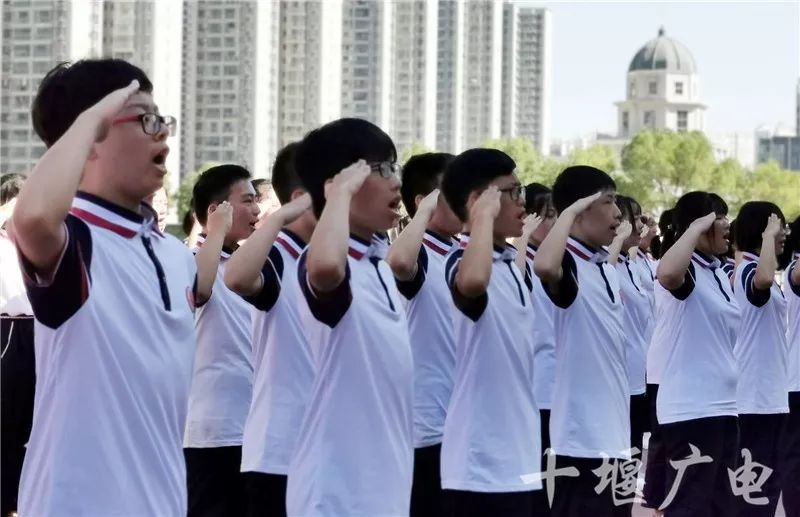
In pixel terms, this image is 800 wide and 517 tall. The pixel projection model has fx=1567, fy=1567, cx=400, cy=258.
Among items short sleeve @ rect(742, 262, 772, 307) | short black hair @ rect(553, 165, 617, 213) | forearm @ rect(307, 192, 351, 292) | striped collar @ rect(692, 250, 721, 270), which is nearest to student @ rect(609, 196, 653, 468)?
short sleeve @ rect(742, 262, 772, 307)

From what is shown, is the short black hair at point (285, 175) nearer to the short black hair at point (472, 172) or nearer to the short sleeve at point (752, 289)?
the short black hair at point (472, 172)

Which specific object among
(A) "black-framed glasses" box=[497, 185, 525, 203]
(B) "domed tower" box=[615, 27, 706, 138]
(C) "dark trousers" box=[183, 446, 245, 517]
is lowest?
(C) "dark trousers" box=[183, 446, 245, 517]

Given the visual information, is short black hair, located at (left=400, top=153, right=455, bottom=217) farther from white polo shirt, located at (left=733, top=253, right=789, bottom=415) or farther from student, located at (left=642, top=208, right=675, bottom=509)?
white polo shirt, located at (left=733, top=253, right=789, bottom=415)

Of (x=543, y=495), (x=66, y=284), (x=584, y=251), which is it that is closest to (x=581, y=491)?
(x=543, y=495)

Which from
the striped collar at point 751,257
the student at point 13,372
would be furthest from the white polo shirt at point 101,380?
the striped collar at point 751,257

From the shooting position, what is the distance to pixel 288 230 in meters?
5.29

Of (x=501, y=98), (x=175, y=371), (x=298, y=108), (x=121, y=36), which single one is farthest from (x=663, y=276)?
(x=501, y=98)

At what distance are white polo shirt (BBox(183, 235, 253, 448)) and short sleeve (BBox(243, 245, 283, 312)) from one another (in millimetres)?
448

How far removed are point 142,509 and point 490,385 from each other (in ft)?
6.06

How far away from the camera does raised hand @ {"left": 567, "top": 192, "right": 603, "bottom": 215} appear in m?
5.69

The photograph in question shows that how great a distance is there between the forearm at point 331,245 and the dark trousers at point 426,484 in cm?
171

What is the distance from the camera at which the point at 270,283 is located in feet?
16.5

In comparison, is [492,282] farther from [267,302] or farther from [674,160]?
[674,160]

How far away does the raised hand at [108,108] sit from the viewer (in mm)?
3121
